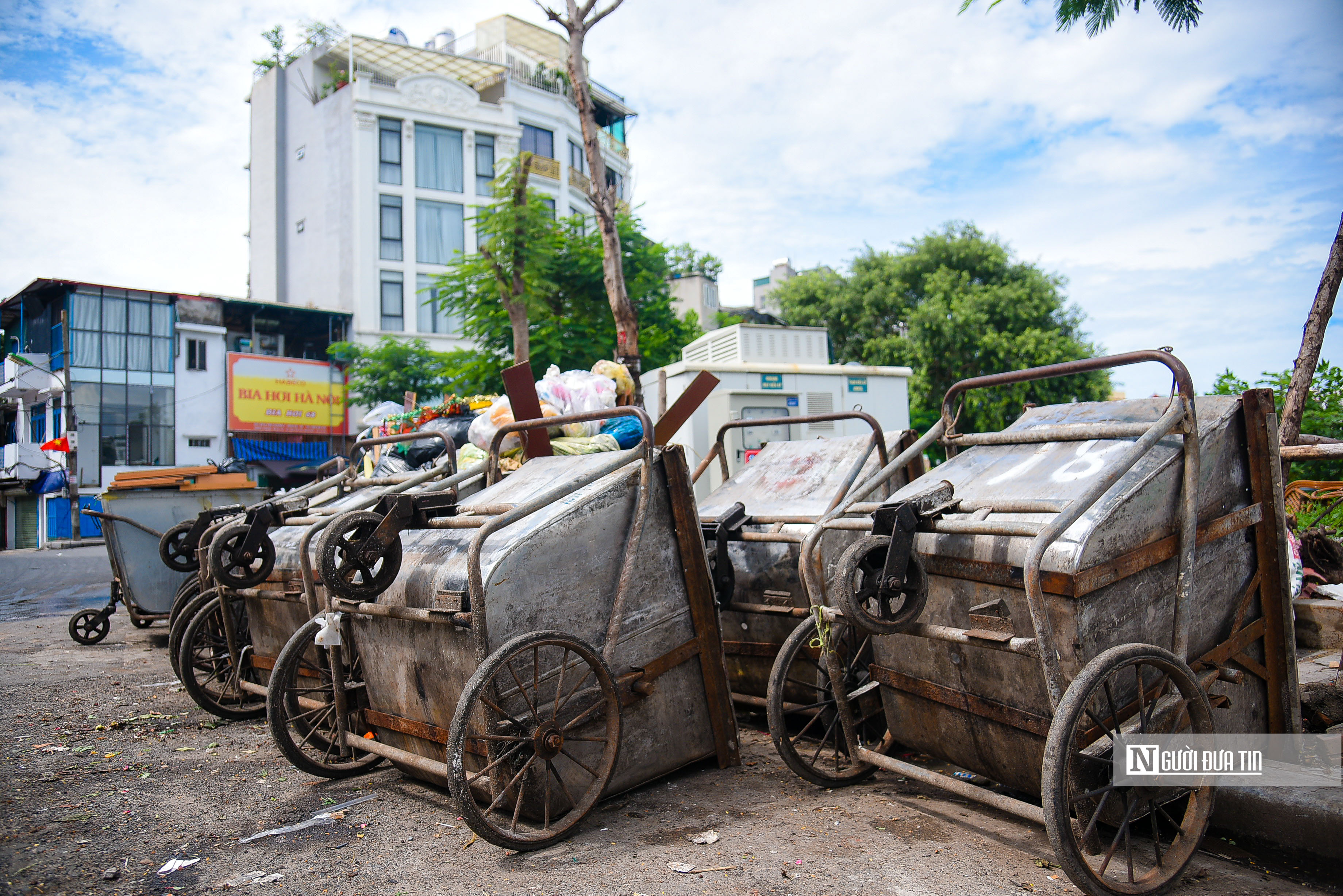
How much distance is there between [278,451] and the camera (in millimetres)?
26359

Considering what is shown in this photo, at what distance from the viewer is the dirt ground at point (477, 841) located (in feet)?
9.52

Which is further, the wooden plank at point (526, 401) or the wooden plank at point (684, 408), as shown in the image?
the wooden plank at point (526, 401)

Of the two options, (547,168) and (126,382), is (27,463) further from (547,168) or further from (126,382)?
(547,168)

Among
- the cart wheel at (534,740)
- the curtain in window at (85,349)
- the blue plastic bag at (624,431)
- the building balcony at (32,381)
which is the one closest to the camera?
the cart wheel at (534,740)

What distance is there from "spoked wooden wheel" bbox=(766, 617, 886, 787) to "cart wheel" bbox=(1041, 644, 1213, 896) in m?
0.96

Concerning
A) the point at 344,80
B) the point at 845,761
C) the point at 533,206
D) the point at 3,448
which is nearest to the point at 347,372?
the point at 344,80

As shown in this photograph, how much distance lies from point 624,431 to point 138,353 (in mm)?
24571

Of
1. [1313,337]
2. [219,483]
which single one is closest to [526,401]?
[1313,337]

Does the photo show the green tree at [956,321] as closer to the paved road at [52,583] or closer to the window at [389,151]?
the window at [389,151]

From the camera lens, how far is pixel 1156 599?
294cm

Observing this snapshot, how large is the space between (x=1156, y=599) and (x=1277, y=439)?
0.79 meters

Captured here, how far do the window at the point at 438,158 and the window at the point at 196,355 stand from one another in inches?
328

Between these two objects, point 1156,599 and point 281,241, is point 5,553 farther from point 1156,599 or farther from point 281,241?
point 1156,599

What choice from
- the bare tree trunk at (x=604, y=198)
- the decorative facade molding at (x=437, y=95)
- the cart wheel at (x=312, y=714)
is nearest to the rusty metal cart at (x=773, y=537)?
the cart wheel at (x=312, y=714)
